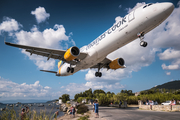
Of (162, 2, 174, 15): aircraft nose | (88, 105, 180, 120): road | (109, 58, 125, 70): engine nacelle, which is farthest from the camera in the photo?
(109, 58, 125, 70): engine nacelle

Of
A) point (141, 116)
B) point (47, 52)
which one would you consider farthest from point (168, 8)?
point (47, 52)

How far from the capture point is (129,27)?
555 inches

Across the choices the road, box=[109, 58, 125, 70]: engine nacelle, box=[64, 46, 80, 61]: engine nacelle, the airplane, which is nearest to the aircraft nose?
the airplane

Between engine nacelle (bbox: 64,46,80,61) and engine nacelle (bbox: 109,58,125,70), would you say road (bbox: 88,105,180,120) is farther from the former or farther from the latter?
engine nacelle (bbox: 109,58,125,70)

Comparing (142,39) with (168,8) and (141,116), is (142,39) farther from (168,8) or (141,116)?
(141,116)

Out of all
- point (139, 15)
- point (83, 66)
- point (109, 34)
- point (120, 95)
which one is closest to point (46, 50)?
point (83, 66)

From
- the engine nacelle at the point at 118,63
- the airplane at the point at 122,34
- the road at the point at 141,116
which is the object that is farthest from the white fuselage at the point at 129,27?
the road at the point at 141,116

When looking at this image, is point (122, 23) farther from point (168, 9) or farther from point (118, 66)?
point (118, 66)

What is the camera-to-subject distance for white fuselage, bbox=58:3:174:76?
12.1m

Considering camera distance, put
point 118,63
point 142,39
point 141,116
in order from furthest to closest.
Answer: point 118,63, point 142,39, point 141,116

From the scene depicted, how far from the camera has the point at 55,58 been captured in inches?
880

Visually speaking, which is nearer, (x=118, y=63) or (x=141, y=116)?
(x=141, y=116)

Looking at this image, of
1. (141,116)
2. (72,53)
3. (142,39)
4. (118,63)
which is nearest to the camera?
(141,116)

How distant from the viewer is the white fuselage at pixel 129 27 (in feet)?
39.7
